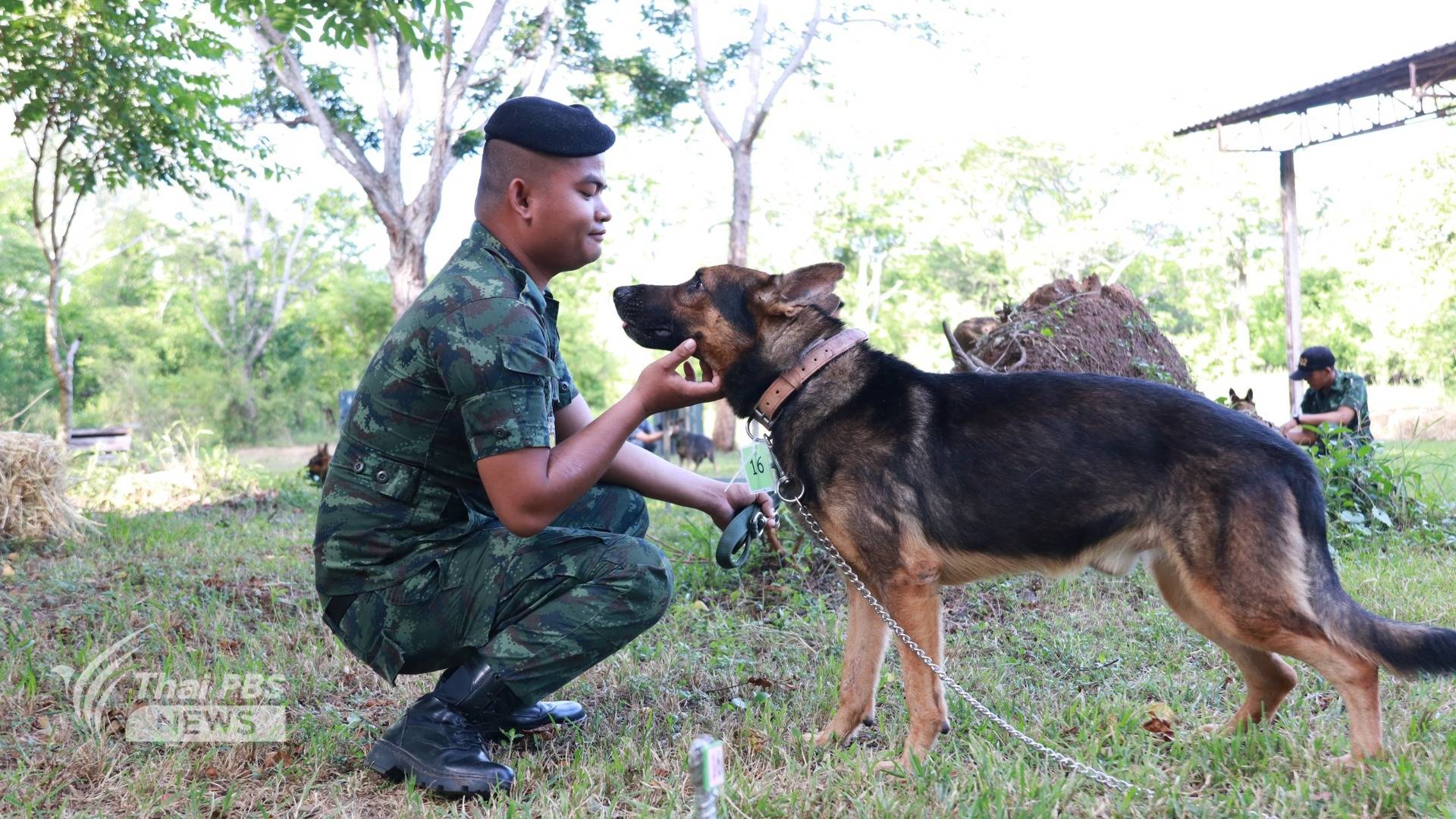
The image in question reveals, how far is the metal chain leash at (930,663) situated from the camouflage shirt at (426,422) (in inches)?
34.5

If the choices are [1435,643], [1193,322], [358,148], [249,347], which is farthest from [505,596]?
[1193,322]

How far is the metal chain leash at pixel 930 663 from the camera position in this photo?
2850 mm

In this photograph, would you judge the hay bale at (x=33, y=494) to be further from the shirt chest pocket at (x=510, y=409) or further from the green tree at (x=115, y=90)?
the shirt chest pocket at (x=510, y=409)

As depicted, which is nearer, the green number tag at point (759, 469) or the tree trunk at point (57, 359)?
the green number tag at point (759, 469)

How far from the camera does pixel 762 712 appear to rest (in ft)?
12.4

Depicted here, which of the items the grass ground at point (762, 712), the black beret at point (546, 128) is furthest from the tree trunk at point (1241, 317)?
the black beret at point (546, 128)

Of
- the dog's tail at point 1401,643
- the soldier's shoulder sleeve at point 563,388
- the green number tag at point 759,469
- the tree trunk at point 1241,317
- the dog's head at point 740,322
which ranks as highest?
the dog's head at point 740,322

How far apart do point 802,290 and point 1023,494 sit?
1045 millimetres

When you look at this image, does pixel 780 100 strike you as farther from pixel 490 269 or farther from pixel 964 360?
pixel 490 269

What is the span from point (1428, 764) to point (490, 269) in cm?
315

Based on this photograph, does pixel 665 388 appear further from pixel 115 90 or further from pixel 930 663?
pixel 115 90

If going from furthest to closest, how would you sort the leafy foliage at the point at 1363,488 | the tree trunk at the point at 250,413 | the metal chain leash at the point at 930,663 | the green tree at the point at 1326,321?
the green tree at the point at 1326,321 → the tree trunk at the point at 250,413 → the leafy foliage at the point at 1363,488 → the metal chain leash at the point at 930,663

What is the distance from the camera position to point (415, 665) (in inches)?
131

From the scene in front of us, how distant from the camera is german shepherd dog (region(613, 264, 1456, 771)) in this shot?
3.00 meters
